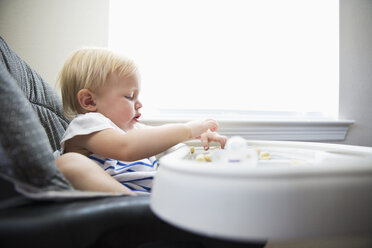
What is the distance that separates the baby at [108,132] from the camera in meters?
0.46

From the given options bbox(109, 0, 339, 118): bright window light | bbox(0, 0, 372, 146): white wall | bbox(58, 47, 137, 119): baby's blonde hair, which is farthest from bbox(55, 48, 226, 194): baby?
bbox(109, 0, 339, 118): bright window light

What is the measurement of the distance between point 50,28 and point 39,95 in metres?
0.49

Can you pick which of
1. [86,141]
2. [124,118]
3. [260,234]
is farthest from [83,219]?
[124,118]

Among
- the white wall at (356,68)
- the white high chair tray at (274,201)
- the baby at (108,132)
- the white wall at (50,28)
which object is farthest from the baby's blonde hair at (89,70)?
the white wall at (356,68)

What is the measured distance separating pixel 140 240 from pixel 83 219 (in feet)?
0.26

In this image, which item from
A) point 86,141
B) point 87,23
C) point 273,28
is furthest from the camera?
point 273,28

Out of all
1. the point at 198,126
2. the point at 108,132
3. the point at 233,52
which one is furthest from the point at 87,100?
the point at 233,52

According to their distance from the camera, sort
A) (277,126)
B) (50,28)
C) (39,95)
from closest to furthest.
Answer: (39,95) → (50,28) → (277,126)

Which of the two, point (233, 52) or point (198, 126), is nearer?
point (198, 126)

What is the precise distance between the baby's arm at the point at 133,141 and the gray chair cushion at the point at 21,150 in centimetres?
19

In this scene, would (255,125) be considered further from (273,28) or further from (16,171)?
(16,171)

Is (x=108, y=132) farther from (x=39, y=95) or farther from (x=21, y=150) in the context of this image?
(x=39, y=95)

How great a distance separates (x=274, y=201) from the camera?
0.75ft

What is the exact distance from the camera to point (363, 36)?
4.71 ft
